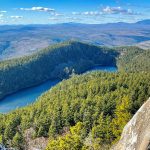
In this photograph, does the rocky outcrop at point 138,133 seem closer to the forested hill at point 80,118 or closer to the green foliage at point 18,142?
the forested hill at point 80,118

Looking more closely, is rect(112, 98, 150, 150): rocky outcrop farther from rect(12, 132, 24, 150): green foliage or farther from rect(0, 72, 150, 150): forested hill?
rect(12, 132, 24, 150): green foliage

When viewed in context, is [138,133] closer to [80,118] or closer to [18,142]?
[18,142]

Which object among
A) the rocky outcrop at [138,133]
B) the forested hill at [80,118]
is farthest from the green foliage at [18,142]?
the rocky outcrop at [138,133]

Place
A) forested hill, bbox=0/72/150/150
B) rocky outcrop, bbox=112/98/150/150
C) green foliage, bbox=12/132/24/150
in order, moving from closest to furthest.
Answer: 1. rocky outcrop, bbox=112/98/150/150
2. forested hill, bbox=0/72/150/150
3. green foliage, bbox=12/132/24/150

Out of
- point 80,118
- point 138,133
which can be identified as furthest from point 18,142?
point 138,133

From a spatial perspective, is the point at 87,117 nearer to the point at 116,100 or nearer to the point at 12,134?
the point at 116,100

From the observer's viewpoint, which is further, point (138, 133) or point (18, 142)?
point (18, 142)

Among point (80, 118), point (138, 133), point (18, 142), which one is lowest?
point (18, 142)

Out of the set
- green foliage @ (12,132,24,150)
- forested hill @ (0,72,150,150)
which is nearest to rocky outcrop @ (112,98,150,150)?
forested hill @ (0,72,150,150)

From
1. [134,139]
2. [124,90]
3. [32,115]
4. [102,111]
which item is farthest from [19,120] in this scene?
[134,139]
